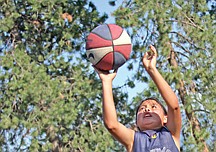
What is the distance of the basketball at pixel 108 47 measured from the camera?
355 cm

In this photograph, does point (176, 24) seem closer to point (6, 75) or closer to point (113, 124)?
point (6, 75)

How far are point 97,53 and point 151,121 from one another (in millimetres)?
601

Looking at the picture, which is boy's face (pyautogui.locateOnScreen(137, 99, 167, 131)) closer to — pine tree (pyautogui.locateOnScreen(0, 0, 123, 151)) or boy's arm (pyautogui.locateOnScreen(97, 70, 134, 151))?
boy's arm (pyautogui.locateOnScreen(97, 70, 134, 151))

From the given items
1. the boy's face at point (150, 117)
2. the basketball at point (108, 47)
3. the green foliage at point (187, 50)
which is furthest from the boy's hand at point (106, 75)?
the green foliage at point (187, 50)

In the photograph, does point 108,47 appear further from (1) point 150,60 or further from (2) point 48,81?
(2) point 48,81

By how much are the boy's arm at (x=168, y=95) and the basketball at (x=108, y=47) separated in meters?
0.34

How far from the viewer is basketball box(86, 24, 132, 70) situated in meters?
3.55

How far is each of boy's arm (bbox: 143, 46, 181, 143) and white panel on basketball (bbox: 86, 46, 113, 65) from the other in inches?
15.6

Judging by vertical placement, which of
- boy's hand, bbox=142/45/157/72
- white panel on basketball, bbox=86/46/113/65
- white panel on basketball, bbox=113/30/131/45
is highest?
white panel on basketball, bbox=113/30/131/45

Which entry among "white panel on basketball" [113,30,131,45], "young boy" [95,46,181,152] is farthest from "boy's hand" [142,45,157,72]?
"white panel on basketball" [113,30,131,45]

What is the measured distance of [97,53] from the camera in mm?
3635

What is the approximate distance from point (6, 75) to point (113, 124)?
1039cm

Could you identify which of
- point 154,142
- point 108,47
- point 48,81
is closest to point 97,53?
point 108,47

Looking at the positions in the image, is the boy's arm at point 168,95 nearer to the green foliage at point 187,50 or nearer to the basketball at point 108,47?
the basketball at point 108,47
